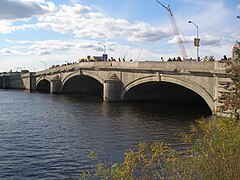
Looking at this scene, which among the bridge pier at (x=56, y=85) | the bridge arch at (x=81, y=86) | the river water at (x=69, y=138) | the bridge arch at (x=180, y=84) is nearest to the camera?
the river water at (x=69, y=138)

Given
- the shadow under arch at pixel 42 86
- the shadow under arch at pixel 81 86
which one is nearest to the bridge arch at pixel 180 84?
the shadow under arch at pixel 81 86

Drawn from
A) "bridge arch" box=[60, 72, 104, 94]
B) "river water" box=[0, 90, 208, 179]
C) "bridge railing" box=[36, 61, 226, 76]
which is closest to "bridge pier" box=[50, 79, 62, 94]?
"bridge arch" box=[60, 72, 104, 94]

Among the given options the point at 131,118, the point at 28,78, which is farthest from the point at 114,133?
the point at 28,78

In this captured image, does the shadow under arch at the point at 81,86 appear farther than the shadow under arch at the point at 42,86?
No

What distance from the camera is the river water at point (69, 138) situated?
13930 mm

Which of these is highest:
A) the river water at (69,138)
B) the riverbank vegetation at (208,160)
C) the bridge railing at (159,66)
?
the bridge railing at (159,66)

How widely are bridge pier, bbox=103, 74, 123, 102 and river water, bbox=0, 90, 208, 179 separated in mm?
11832

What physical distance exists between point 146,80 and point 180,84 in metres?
6.41

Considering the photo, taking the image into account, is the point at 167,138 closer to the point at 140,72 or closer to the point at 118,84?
the point at 140,72

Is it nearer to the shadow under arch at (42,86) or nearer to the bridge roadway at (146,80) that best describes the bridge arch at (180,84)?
the bridge roadway at (146,80)

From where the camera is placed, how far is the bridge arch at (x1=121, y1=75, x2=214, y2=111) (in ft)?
99.2

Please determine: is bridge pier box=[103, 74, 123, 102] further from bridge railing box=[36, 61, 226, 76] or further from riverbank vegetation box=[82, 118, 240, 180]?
riverbank vegetation box=[82, 118, 240, 180]

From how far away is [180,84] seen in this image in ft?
110

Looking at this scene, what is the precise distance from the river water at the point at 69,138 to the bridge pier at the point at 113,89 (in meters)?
11.8
